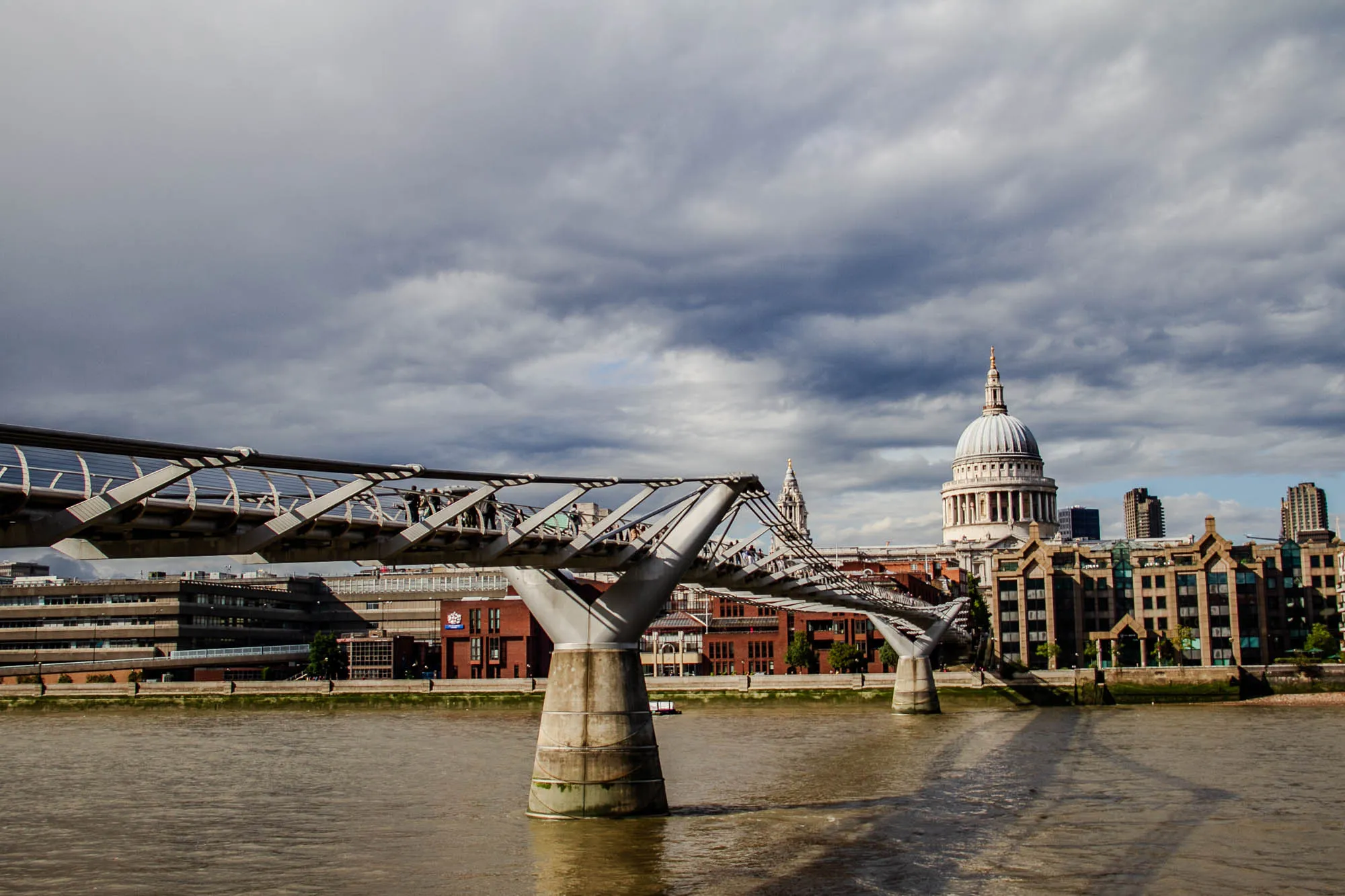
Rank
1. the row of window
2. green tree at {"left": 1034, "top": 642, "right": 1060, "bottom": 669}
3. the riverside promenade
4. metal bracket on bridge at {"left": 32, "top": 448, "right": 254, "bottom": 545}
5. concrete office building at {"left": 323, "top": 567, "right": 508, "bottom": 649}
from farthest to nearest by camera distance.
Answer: concrete office building at {"left": 323, "top": 567, "right": 508, "bottom": 649} < the row of window < green tree at {"left": 1034, "top": 642, "right": 1060, "bottom": 669} < the riverside promenade < metal bracket on bridge at {"left": 32, "top": 448, "right": 254, "bottom": 545}

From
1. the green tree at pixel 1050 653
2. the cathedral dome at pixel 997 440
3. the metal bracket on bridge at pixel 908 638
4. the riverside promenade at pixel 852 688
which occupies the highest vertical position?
the cathedral dome at pixel 997 440

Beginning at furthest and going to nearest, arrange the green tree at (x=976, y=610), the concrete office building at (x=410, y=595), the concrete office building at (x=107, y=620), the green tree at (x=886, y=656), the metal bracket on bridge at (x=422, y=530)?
the concrete office building at (x=410, y=595)
the green tree at (x=976, y=610)
the concrete office building at (x=107, y=620)
the green tree at (x=886, y=656)
the metal bracket on bridge at (x=422, y=530)

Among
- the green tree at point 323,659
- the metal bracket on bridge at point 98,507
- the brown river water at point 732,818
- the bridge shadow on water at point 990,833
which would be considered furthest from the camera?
the green tree at point 323,659

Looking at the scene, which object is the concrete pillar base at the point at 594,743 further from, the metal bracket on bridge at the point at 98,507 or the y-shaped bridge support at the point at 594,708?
the metal bracket on bridge at the point at 98,507

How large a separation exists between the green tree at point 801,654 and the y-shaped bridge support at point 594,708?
70.4 meters

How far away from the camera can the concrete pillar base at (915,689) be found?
75500 millimetres

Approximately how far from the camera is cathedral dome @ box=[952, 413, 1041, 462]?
186250mm

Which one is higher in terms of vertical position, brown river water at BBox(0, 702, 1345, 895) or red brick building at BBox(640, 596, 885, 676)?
red brick building at BBox(640, 596, 885, 676)

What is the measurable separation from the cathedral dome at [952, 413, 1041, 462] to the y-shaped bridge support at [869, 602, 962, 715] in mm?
112503

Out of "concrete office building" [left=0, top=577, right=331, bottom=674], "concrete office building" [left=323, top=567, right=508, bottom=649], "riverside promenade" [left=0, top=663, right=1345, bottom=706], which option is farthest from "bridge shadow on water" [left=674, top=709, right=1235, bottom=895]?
"concrete office building" [left=323, top=567, right=508, bottom=649]

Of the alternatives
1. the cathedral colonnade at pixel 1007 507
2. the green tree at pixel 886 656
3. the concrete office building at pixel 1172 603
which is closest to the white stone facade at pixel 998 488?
the cathedral colonnade at pixel 1007 507

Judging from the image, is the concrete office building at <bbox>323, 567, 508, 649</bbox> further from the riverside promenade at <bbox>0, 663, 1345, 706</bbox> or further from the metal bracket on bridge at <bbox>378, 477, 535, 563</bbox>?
the metal bracket on bridge at <bbox>378, 477, 535, 563</bbox>

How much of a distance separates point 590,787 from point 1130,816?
13016mm

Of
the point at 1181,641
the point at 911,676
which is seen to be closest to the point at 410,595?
the point at 1181,641
